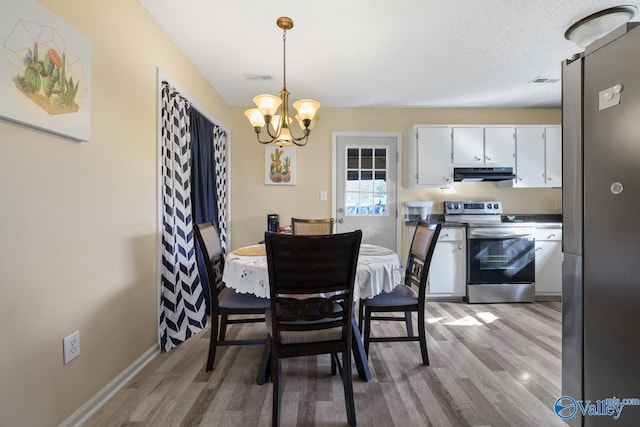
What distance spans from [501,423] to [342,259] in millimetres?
1199

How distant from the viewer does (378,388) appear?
69.3 inches

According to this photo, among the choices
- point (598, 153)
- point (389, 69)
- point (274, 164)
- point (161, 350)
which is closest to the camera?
point (598, 153)

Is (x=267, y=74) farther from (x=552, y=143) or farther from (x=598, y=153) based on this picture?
(x=552, y=143)

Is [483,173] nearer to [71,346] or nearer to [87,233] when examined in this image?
[87,233]

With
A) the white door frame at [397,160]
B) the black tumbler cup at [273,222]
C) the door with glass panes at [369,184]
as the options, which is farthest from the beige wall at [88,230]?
the door with glass panes at [369,184]

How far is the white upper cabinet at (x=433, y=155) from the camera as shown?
3594 millimetres

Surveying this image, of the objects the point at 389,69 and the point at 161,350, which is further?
the point at 389,69

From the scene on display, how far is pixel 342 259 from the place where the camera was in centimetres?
134

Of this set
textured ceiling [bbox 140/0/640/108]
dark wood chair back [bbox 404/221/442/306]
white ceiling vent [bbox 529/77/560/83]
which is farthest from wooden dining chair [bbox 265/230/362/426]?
white ceiling vent [bbox 529/77/560/83]

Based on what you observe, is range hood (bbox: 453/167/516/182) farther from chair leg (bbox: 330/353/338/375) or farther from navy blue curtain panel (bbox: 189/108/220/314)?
navy blue curtain panel (bbox: 189/108/220/314)

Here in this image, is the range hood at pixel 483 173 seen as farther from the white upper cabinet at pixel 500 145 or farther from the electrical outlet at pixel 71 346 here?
the electrical outlet at pixel 71 346

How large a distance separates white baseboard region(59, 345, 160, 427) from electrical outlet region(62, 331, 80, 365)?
0.28 m

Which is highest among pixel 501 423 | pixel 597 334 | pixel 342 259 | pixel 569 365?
pixel 342 259

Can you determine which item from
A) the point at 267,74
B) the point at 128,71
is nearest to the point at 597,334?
the point at 128,71
